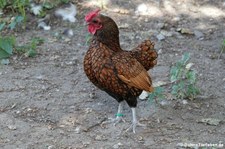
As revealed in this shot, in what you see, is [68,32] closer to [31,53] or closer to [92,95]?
[31,53]

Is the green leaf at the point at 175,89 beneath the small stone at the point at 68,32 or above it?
above

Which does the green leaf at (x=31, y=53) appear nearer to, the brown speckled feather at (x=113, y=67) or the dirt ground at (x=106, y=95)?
the dirt ground at (x=106, y=95)

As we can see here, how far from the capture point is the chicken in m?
4.71

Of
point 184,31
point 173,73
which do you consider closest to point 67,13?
point 184,31

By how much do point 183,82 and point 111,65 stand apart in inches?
42.3

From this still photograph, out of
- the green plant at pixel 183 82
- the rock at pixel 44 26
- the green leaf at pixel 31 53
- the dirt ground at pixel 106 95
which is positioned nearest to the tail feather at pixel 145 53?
the green plant at pixel 183 82

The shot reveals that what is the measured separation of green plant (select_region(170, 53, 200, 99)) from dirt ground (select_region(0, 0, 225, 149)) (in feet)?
0.30

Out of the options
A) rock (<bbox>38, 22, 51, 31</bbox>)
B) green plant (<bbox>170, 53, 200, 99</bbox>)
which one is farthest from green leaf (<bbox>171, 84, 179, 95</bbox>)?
rock (<bbox>38, 22, 51, 31</bbox>)

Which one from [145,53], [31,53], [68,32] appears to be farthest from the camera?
[68,32]

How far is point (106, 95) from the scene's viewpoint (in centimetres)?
555

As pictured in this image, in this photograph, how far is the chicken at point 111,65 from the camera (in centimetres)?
471

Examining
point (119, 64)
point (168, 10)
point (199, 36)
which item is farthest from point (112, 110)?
point (168, 10)

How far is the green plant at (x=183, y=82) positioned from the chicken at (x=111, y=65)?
1.86 feet

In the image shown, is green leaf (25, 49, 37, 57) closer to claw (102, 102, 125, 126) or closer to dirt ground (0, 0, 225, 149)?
dirt ground (0, 0, 225, 149)
